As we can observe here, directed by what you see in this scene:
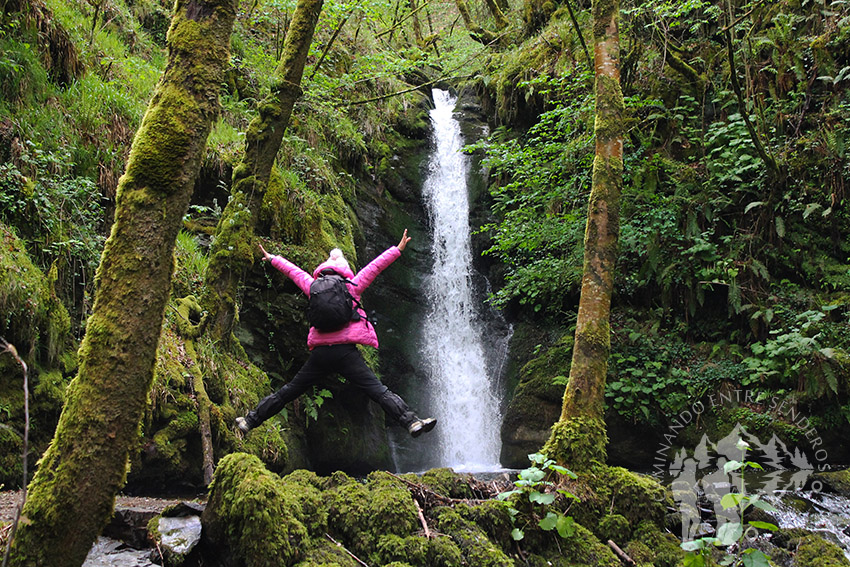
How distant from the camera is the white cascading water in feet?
33.5

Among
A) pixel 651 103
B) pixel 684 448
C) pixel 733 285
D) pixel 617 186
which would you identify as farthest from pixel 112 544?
pixel 651 103

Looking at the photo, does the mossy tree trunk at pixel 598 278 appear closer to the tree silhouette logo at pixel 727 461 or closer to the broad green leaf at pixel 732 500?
the tree silhouette logo at pixel 727 461

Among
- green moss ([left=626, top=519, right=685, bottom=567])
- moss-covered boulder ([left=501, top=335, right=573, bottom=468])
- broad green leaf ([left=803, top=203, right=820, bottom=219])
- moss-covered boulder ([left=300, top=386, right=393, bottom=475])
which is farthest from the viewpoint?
moss-covered boulder ([left=501, top=335, right=573, bottom=468])

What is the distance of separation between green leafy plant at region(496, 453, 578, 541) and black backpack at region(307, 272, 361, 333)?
2108mm

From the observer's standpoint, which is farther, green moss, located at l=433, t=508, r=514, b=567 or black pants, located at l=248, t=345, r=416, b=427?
black pants, located at l=248, t=345, r=416, b=427

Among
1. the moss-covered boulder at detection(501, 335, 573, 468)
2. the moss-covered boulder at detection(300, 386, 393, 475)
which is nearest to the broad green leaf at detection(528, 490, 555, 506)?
the moss-covered boulder at detection(300, 386, 393, 475)

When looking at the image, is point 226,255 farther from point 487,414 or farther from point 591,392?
Result: point 487,414

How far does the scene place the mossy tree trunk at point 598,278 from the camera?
3971mm

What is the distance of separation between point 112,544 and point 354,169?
9725 millimetres

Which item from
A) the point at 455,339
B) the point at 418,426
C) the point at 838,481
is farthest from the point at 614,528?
the point at 455,339

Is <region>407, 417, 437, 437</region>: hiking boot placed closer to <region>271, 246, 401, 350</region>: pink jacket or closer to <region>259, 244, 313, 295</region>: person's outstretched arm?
<region>271, 246, 401, 350</region>: pink jacket

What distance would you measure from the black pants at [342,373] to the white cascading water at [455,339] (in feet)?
17.3

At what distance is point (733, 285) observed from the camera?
7867 millimetres

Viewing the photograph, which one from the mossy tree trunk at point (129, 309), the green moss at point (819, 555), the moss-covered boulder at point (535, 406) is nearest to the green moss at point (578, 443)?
the green moss at point (819, 555)
